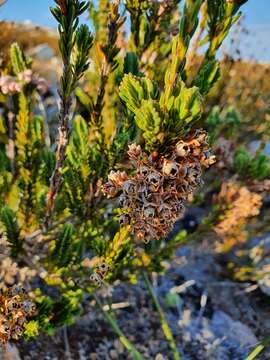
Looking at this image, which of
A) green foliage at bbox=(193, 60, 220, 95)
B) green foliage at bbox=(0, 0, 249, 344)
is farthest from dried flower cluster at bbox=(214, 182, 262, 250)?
green foliage at bbox=(193, 60, 220, 95)

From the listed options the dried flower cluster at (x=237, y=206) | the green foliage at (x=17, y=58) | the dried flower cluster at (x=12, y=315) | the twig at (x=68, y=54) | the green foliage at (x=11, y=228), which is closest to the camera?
the twig at (x=68, y=54)

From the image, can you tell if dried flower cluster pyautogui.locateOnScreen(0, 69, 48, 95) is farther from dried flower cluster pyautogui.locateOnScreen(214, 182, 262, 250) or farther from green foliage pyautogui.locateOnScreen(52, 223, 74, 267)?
dried flower cluster pyautogui.locateOnScreen(214, 182, 262, 250)

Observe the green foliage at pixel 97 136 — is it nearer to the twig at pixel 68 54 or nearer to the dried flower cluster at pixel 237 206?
the twig at pixel 68 54

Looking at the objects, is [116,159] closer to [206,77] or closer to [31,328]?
[206,77]

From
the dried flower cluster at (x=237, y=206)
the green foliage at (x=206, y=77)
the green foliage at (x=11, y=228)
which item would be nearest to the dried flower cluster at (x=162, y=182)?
the green foliage at (x=206, y=77)

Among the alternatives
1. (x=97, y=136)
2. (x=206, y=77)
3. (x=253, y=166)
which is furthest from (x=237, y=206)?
(x=206, y=77)

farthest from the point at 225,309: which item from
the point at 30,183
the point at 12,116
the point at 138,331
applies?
the point at 12,116

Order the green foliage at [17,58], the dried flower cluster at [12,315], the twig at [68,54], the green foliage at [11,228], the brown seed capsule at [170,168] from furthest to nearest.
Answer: the green foliage at [17,58] → the green foliage at [11,228] → the dried flower cluster at [12,315] → the twig at [68,54] → the brown seed capsule at [170,168]
